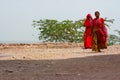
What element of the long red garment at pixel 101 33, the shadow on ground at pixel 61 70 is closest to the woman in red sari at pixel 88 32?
the long red garment at pixel 101 33

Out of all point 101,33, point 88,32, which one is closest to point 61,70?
point 101,33

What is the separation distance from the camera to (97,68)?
1456cm

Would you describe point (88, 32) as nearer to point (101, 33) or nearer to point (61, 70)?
point (101, 33)

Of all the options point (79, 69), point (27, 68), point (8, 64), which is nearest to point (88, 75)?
point (79, 69)

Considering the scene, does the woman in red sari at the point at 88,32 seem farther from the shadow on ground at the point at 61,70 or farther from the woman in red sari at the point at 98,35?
the shadow on ground at the point at 61,70

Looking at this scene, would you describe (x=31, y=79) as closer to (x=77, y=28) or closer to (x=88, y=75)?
(x=88, y=75)

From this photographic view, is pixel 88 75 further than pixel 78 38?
No

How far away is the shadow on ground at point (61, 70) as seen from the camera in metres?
12.5

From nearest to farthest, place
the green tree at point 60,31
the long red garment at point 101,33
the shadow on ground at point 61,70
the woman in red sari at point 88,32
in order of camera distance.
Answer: the shadow on ground at point 61,70, the long red garment at point 101,33, the woman in red sari at point 88,32, the green tree at point 60,31

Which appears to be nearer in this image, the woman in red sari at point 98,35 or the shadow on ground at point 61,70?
the shadow on ground at point 61,70

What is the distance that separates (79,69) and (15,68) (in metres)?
2.00

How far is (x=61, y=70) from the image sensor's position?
46.7 feet

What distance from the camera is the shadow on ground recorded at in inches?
493

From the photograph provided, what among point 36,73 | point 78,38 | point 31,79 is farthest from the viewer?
point 78,38
